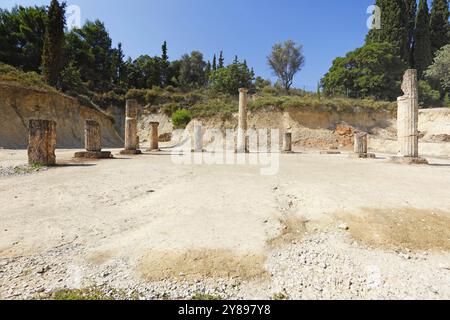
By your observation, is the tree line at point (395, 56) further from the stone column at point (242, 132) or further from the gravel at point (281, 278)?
the gravel at point (281, 278)

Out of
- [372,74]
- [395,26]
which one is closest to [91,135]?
[372,74]

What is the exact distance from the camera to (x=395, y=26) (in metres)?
34.8

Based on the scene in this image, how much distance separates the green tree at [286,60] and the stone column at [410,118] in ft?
123

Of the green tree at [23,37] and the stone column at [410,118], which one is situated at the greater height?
the green tree at [23,37]

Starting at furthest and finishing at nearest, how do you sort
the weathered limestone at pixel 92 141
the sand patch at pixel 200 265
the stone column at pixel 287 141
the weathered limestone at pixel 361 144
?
the stone column at pixel 287 141 → the weathered limestone at pixel 361 144 → the weathered limestone at pixel 92 141 → the sand patch at pixel 200 265

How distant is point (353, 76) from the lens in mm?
32594

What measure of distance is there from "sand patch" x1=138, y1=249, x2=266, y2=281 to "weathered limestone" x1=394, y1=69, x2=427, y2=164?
11.3m

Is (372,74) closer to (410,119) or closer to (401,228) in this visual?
(410,119)

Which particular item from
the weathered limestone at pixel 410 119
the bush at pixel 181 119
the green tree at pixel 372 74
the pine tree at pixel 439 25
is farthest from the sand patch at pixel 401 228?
the pine tree at pixel 439 25

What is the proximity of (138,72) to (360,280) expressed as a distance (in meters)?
43.0

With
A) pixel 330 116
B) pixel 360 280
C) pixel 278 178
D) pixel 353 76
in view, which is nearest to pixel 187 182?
pixel 278 178

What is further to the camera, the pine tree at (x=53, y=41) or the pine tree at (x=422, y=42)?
the pine tree at (x=422, y=42)

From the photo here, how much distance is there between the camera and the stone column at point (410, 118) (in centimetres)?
1091

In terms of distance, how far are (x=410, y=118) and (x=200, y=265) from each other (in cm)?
1233
